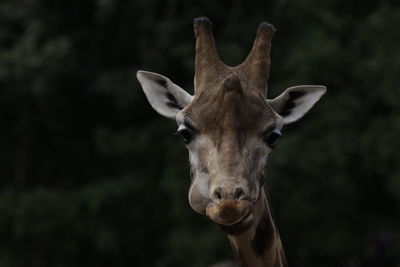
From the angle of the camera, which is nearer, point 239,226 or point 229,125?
point 239,226

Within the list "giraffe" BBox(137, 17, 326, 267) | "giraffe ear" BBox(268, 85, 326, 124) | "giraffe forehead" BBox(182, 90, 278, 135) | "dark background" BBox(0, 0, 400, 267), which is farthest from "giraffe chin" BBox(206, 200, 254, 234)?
"dark background" BBox(0, 0, 400, 267)

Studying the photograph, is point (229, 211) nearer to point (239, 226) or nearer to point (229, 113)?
point (239, 226)

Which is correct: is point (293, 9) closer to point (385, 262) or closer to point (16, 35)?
point (385, 262)

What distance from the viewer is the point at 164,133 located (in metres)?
11.7

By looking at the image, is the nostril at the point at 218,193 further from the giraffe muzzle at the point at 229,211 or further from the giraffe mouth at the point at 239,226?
the giraffe mouth at the point at 239,226

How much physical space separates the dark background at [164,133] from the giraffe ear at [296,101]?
5.81 meters

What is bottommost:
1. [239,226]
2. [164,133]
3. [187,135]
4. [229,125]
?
[164,133]

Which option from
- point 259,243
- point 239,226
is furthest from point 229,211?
point 259,243

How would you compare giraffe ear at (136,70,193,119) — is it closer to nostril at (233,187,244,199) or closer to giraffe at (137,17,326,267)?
giraffe at (137,17,326,267)

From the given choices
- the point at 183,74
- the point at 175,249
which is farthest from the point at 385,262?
the point at 183,74

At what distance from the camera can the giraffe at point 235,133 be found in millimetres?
3312

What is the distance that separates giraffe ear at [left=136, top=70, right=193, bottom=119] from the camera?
4.12m

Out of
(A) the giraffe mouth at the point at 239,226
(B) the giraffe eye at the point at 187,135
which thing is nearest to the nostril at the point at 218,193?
(A) the giraffe mouth at the point at 239,226

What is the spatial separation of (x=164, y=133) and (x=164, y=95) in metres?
7.52
